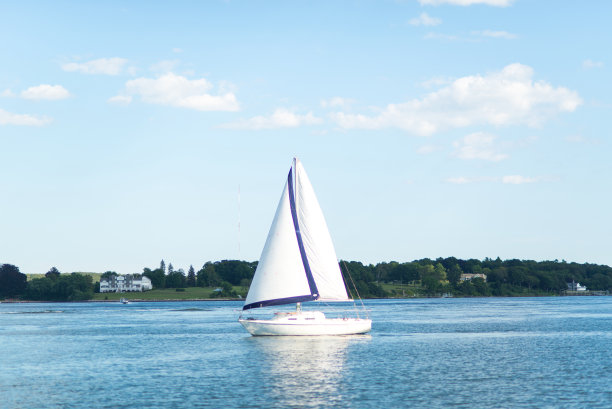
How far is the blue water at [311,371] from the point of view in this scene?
1807 inches

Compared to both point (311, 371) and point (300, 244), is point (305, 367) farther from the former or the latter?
point (300, 244)

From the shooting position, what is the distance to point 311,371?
5794 centimetres

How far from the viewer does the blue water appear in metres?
45.9

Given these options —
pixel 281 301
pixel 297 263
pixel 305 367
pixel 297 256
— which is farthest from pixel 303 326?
pixel 305 367

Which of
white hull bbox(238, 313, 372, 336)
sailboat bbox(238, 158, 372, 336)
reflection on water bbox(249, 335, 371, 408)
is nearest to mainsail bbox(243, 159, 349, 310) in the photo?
sailboat bbox(238, 158, 372, 336)

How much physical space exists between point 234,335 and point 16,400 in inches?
2070

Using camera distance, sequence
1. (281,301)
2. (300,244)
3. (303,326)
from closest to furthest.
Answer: (303,326)
(281,301)
(300,244)

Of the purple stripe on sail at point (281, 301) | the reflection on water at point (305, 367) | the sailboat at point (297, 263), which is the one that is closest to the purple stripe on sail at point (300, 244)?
the sailboat at point (297, 263)

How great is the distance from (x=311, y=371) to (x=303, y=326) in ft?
66.5

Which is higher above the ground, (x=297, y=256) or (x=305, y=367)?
(x=297, y=256)

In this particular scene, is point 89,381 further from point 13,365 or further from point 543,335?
point 543,335

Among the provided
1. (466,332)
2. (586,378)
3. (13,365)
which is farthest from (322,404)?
(466,332)

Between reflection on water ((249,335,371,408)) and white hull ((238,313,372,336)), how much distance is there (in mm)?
1038

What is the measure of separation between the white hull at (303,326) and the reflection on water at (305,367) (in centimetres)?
104
